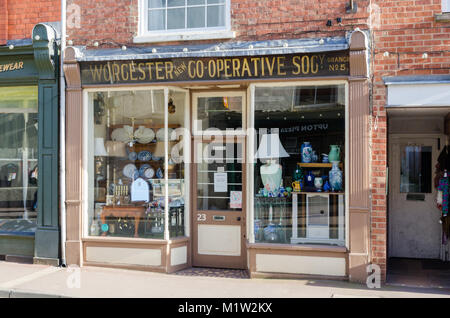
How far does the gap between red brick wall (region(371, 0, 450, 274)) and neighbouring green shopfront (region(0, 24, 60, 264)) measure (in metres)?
5.54

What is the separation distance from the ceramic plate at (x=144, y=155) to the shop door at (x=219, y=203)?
849mm

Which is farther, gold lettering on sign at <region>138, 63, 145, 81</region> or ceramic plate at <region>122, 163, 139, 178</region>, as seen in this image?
ceramic plate at <region>122, 163, 139, 178</region>

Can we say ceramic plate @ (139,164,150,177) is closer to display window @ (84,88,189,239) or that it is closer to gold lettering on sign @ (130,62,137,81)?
display window @ (84,88,189,239)

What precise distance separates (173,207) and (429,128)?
209 inches

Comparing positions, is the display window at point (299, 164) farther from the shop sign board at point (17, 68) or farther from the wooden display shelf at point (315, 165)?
the shop sign board at point (17, 68)

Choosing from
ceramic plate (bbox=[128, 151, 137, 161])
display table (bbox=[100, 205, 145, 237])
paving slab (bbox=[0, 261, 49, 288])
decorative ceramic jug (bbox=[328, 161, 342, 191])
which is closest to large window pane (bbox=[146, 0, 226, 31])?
ceramic plate (bbox=[128, 151, 137, 161])

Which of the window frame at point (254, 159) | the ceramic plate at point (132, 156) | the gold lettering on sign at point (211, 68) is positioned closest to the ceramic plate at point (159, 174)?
the ceramic plate at point (132, 156)

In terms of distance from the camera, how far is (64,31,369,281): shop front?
7.57 m

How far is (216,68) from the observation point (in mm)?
7914

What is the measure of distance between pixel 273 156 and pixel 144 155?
239cm

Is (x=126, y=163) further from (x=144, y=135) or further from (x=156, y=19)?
(x=156, y=19)

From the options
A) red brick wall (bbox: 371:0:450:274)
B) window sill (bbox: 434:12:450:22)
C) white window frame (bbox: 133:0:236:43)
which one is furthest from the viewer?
white window frame (bbox: 133:0:236:43)

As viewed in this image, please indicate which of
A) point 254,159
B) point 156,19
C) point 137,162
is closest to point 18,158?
point 137,162
